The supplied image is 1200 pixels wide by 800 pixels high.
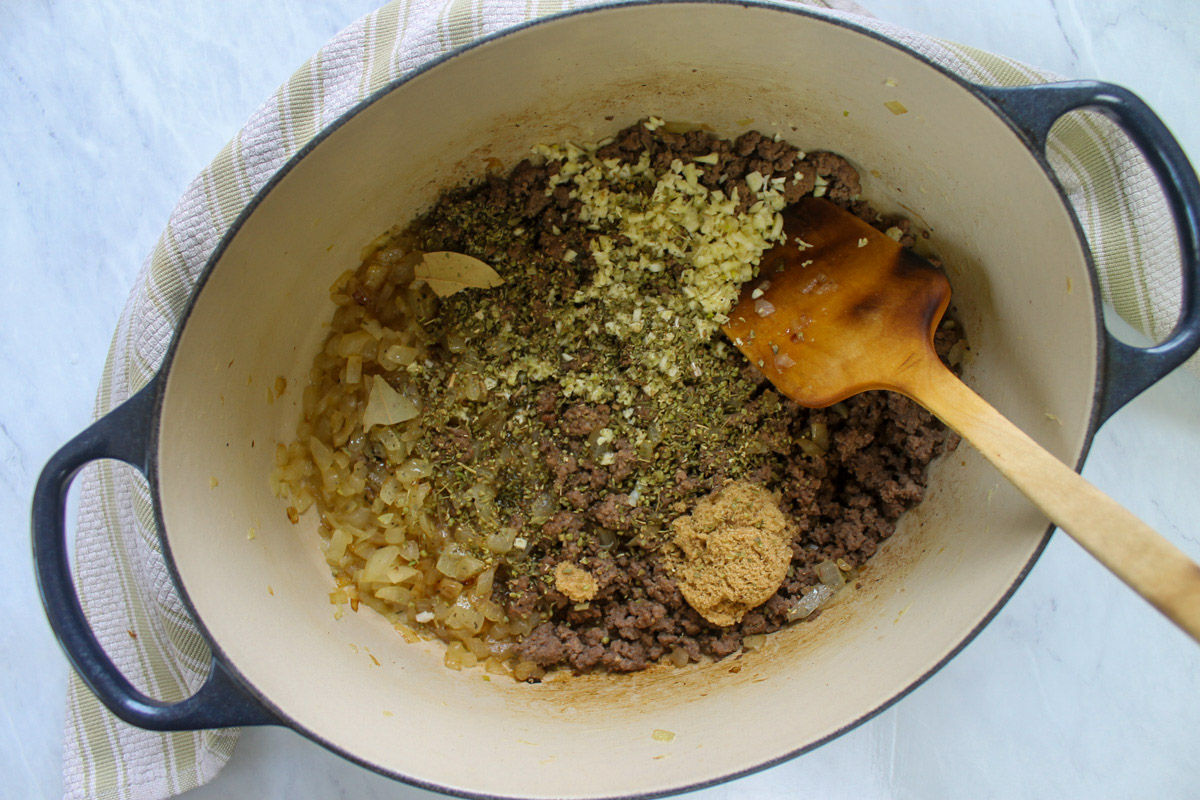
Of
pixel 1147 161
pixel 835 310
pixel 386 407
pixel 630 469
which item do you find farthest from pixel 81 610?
pixel 1147 161

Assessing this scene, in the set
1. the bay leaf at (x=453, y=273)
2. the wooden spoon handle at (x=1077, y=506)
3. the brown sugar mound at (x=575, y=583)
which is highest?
the bay leaf at (x=453, y=273)

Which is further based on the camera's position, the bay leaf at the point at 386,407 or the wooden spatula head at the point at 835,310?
the bay leaf at the point at 386,407

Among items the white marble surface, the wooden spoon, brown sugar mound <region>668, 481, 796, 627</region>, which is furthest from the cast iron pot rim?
the white marble surface

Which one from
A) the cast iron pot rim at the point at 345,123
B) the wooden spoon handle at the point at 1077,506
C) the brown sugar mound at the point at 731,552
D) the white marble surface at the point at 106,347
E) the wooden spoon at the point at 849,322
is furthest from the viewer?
Answer: the white marble surface at the point at 106,347

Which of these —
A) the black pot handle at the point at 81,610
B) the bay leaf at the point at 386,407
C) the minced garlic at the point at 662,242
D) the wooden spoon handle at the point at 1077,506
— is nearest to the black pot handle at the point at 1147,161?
the wooden spoon handle at the point at 1077,506

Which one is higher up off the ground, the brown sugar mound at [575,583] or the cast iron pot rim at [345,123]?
the cast iron pot rim at [345,123]

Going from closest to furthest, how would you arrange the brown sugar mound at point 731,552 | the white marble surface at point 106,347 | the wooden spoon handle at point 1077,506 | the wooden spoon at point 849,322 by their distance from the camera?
1. the wooden spoon handle at point 1077,506
2. the wooden spoon at point 849,322
3. the brown sugar mound at point 731,552
4. the white marble surface at point 106,347

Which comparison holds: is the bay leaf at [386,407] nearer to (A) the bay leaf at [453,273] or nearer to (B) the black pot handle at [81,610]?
(A) the bay leaf at [453,273]

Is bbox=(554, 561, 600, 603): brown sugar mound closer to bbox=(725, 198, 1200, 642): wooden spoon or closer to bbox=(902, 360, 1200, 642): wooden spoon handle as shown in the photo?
bbox=(725, 198, 1200, 642): wooden spoon
